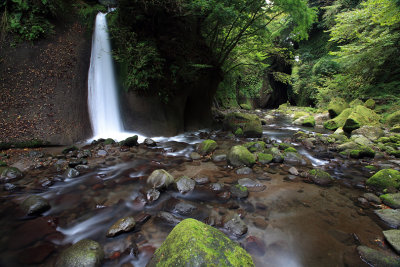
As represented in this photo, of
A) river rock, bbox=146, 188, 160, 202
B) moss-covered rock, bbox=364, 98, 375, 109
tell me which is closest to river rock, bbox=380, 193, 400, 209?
river rock, bbox=146, 188, 160, 202

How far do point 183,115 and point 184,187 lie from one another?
5.92 meters

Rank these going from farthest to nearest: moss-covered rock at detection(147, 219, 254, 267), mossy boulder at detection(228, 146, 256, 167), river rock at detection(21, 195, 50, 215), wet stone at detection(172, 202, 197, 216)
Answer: mossy boulder at detection(228, 146, 256, 167), wet stone at detection(172, 202, 197, 216), river rock at detection(21, 195, 50, 215), moss-covered rock at detection(147, 219, 254, 267)

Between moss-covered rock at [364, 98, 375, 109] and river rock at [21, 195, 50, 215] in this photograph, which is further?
moss-covered rock at [364, 98, 375, 109]

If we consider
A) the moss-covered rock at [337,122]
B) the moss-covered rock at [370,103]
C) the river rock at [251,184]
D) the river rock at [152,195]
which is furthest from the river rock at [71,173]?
the moss-covered rock at [370,103]

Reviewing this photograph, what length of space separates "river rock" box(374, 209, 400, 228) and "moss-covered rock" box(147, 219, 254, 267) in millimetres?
2638

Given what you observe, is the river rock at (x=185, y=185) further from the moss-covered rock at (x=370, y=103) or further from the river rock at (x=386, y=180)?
the moss-covered rock at (x=370, y=103)

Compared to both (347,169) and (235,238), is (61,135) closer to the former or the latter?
(235,238)

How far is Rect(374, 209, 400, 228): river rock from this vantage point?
2691 mm

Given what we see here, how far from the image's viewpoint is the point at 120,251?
2.23 m

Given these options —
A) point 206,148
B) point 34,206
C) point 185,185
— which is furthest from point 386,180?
point 34,206

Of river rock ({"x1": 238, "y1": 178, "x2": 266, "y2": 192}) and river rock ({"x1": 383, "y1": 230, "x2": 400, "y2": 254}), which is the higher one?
river rock ({"x1": 383, "y1": 230, "x2": 400, "y2": 254})

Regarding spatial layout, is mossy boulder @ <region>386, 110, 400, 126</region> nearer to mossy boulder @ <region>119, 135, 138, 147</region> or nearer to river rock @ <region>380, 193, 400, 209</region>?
river rock @ <region>380, 193, 400, 209</region>

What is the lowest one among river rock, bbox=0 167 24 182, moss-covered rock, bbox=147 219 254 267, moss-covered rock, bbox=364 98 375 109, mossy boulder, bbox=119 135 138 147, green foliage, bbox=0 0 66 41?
river rock, bbox=0 167 24 182

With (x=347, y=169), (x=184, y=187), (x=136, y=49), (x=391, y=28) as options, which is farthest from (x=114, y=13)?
(x=391, y=28)
